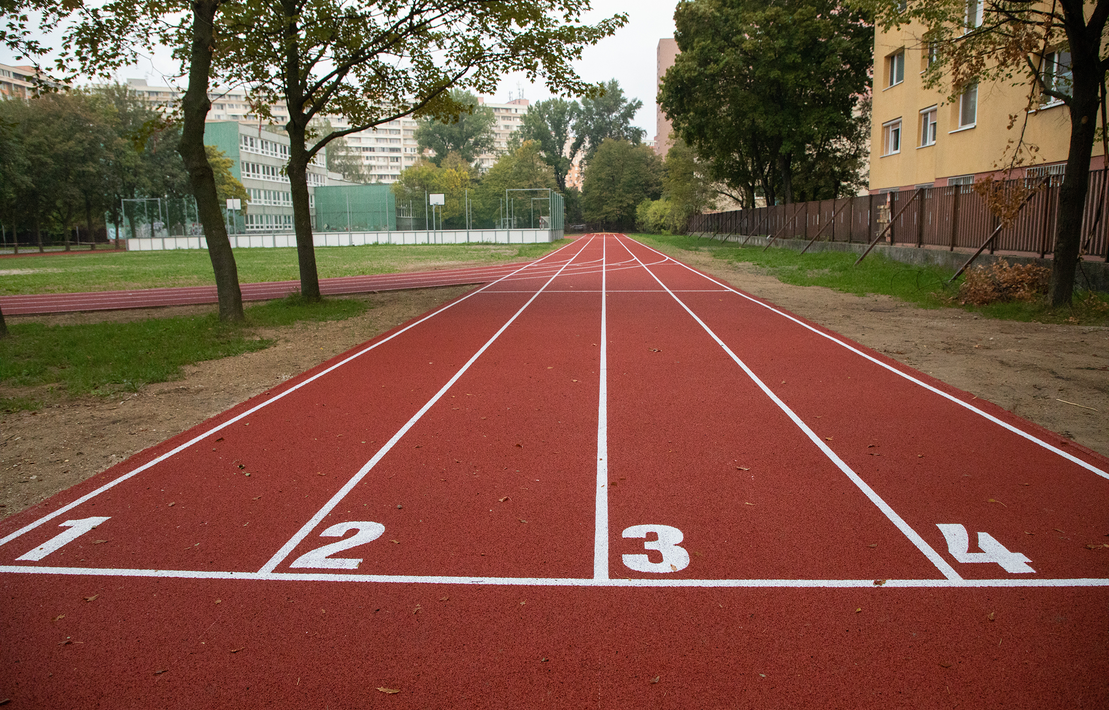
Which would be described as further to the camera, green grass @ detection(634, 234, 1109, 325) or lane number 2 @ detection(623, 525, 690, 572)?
green grass @ detection(634, 234, 1109, 325)

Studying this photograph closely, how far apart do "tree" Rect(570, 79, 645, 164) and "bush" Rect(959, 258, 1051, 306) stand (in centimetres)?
10042

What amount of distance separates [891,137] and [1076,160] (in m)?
16.6

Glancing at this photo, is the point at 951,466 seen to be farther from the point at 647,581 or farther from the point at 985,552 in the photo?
the point at 647,581

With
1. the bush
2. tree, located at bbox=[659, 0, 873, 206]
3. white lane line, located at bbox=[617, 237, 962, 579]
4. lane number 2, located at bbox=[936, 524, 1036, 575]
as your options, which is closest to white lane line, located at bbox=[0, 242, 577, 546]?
white lane line, located at bbox=[617, 237, 962, 579]

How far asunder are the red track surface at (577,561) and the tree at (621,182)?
89.3 metres

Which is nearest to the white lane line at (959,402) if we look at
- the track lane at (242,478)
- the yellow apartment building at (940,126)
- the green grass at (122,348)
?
the track lane at (242,478)

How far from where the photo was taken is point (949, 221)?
18656 mm

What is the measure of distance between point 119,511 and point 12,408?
3.81 meters

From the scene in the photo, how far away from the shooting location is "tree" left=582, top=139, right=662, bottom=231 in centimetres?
9450

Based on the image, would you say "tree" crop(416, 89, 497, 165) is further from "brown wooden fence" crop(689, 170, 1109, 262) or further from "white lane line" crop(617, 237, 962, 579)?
"white lane line" crop(617, 237, 962, 579)

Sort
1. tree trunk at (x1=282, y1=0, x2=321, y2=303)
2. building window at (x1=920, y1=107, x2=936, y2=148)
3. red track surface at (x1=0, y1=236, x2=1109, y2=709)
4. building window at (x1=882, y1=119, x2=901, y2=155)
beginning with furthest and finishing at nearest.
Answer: building window at (x1=882, y1=119, x2=901, y2=155), building window at (x1=920, y1=107, x2=936, y2=148), tree trunk at (x1=282, y1=0, x2=321, y2=303), red track surface at (x1=0, y1=236, x2=1109, y2=709)

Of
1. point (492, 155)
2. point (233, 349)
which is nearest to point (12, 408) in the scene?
point (233, 349)

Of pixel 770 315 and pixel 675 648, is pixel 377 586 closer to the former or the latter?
pixel 675 648

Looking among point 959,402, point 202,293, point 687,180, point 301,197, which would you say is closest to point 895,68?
point 301,197
